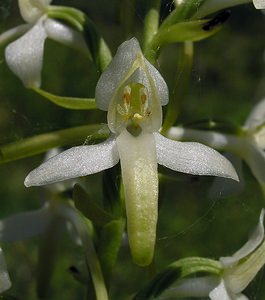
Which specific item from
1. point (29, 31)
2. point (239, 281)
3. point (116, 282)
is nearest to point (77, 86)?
point (116, 282)

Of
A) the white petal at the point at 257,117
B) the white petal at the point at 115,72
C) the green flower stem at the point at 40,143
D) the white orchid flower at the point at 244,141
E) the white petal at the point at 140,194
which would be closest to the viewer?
the white petal at the point at 140,194

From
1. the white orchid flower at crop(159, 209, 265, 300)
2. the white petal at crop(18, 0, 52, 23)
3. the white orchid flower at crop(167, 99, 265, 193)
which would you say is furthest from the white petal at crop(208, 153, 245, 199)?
the white petal at crop(18, 0, 52, 23)

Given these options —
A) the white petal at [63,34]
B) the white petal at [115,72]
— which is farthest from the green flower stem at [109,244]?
the white petal at [63,34]

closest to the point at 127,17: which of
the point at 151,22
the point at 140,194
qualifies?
the point at 151,22

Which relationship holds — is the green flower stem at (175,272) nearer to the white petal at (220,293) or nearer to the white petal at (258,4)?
the white petal at (220,293)

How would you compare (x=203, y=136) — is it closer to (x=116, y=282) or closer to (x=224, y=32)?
(x=116, y=282)

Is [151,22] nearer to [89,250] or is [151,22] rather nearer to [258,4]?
[258,4]
